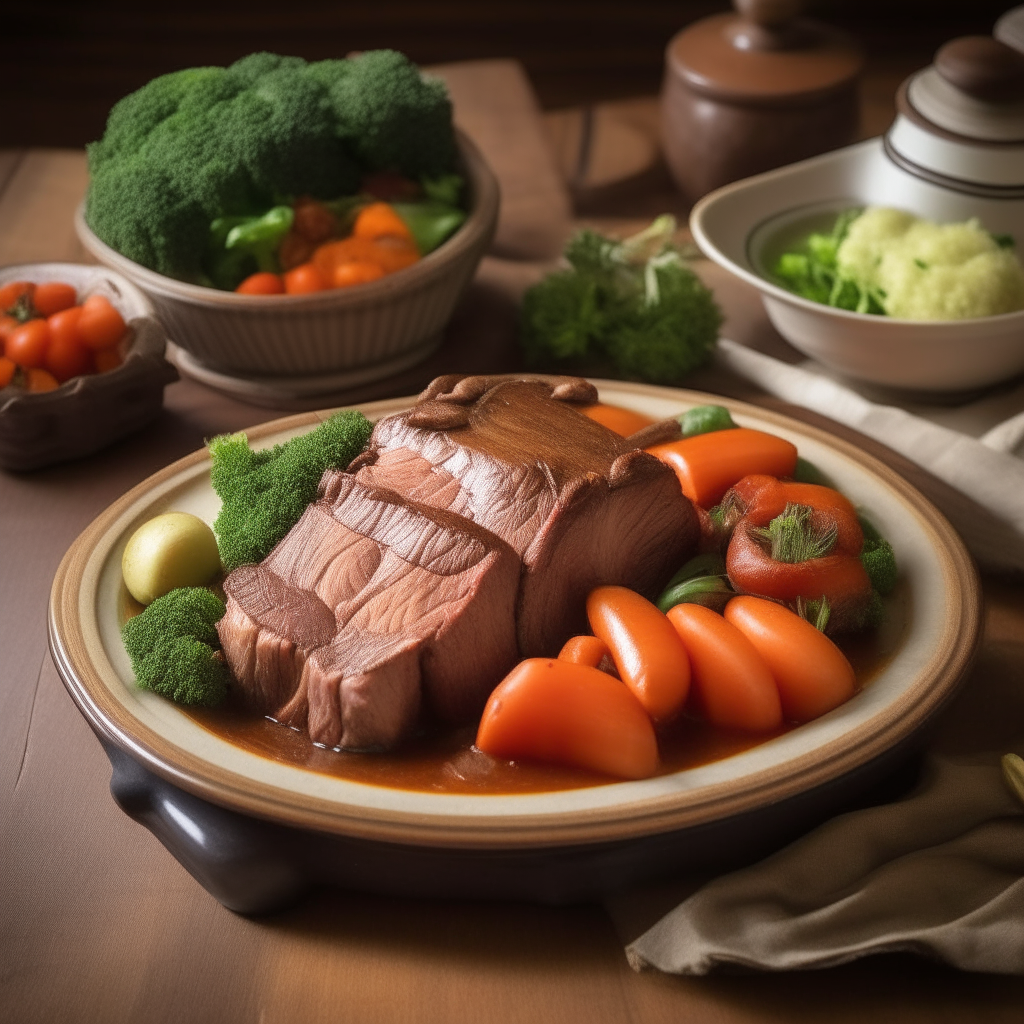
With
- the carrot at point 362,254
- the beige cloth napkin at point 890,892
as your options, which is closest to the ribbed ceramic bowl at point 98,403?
the carrot at point 362,254

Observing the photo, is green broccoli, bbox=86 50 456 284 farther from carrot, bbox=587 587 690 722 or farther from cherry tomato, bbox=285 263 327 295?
carrot, bbox=587 587 690 722

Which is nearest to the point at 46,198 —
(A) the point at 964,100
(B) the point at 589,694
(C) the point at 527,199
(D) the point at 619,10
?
(C) the point at 527,199

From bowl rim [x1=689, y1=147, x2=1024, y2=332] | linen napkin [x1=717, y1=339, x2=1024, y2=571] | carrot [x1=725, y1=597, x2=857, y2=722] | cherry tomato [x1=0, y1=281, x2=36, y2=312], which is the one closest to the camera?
carrot [x1=725, y1=597, x2=857, y2=722]

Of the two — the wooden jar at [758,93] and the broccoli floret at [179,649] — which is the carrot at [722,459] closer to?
the broccoli floret at [179,649]

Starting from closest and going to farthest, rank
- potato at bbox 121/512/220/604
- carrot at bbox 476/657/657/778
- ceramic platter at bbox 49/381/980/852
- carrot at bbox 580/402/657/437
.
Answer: ceramic platter at bbox 49/381/980/852 → carrot at bbox 476/657/657/778 → potato at bbox 121/512/220/604 → carrot at bbox 580/402/657/437

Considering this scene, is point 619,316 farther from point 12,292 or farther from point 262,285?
point 12,292

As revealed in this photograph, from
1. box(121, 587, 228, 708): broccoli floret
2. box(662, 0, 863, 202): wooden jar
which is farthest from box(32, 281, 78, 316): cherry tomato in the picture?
box(662, 0, 863, 202): wooden jar

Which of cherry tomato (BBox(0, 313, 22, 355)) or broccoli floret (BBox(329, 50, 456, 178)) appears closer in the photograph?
cherry tomato (BBox(0, 313, 22, 355))
